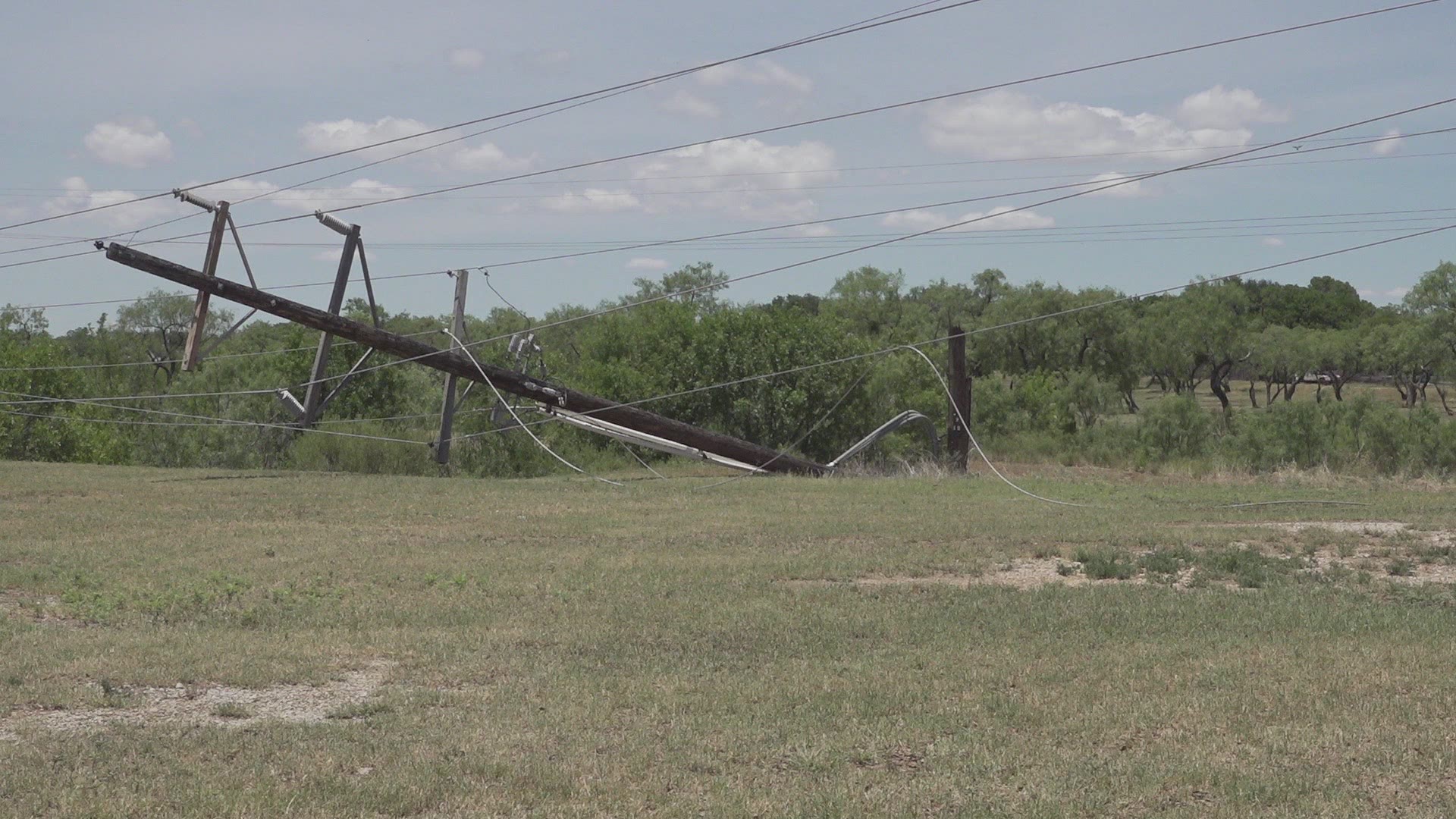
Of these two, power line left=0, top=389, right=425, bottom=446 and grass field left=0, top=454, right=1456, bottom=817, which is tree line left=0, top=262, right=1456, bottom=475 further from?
grass field left=0, top=454, right=1456, bottom=817

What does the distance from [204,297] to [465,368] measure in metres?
4.62

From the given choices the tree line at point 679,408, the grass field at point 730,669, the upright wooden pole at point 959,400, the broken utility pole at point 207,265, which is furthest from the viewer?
the tree line at point 679,408

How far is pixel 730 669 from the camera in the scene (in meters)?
8.77

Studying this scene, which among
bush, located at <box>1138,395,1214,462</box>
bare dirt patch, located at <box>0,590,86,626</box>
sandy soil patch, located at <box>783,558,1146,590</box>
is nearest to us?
bare dirt patch, located at <box>0,590,86,626</box>

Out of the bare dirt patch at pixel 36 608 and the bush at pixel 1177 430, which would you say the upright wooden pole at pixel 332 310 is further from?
the bush at pixel 1177 430

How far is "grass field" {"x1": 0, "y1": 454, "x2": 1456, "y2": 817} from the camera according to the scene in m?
6.16

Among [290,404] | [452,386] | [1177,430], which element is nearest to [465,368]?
[452,386]

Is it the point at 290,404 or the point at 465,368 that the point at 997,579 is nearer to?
Answer: the point at 465,368

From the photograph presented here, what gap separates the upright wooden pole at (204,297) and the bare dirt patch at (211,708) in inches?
515

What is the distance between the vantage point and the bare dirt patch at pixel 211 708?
24.0ft

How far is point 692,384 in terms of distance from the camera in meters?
33.7

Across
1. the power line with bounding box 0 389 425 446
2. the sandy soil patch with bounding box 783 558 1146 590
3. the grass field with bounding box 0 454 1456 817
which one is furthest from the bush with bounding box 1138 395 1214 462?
the sandy soil patch with bounding box 783 558 1146 590

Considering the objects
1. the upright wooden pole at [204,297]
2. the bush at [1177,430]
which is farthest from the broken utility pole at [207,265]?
the bush at [1177,430]

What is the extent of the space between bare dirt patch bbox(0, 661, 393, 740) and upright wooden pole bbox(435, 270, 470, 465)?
1563 centimetres
